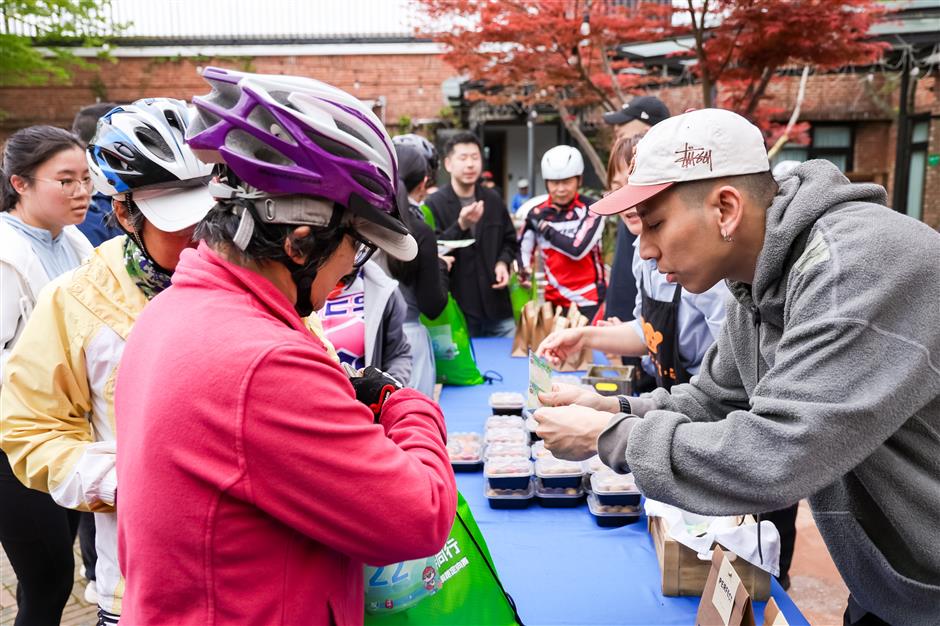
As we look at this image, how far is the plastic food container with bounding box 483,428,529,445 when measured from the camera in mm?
3027

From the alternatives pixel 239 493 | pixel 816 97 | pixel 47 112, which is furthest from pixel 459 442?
pixel 47 112

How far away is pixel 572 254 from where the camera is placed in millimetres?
5246

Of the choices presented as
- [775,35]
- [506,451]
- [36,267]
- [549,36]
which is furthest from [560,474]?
[549,36]

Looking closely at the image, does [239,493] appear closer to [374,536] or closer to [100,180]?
[374,536]

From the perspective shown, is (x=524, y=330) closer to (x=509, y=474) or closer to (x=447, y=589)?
(x=509, y=474)

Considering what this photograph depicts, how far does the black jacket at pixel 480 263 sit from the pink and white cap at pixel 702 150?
4.27m

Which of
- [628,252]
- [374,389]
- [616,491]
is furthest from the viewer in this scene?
[628,252]

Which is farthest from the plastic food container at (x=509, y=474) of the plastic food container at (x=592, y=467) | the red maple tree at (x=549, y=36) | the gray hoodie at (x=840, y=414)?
the red maple tree at (x=549, y=36)

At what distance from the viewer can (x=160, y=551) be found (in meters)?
0.97

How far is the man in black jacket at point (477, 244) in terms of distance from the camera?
559 centimetres

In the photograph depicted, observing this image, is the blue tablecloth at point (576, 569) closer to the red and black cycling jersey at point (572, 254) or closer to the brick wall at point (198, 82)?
the red and black cycling jersey at point (572, 254)

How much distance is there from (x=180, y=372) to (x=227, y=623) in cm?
37

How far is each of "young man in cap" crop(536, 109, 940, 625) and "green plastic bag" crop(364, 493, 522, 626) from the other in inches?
12.2

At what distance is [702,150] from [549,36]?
22.9 feet
